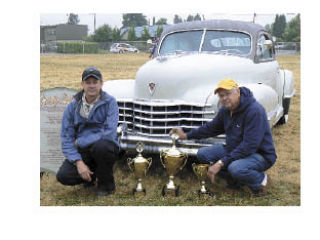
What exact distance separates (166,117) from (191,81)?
1.35ft

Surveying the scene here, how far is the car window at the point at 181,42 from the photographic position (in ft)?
14.9

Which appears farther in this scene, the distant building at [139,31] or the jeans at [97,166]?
the distant building at [139,31]

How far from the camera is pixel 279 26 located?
4.20m

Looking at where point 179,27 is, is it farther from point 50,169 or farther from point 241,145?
point 50,169

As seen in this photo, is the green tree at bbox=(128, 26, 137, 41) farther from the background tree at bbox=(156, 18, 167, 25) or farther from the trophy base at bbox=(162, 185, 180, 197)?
the trophy base at bbox=(162, 185, 180, 197)

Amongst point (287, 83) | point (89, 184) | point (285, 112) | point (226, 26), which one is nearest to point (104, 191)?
point (89, 184)

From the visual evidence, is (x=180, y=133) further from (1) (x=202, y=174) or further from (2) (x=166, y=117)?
(1) (x=202, y=174)

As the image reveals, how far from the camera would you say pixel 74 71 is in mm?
4023

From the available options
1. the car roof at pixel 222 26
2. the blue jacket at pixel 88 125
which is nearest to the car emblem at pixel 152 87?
the blue jacket at pixel 88 125

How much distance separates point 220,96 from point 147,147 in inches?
34.1

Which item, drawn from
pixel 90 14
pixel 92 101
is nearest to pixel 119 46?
pixel 90 14

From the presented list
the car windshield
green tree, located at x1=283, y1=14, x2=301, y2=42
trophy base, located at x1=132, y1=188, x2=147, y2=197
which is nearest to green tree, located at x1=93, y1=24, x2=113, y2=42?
the car windshield

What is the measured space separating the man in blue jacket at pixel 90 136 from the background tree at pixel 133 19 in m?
0.56

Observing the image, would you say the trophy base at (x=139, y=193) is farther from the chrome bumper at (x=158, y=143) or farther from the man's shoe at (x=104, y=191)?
the chrome bumper at (x=158, y=143)
